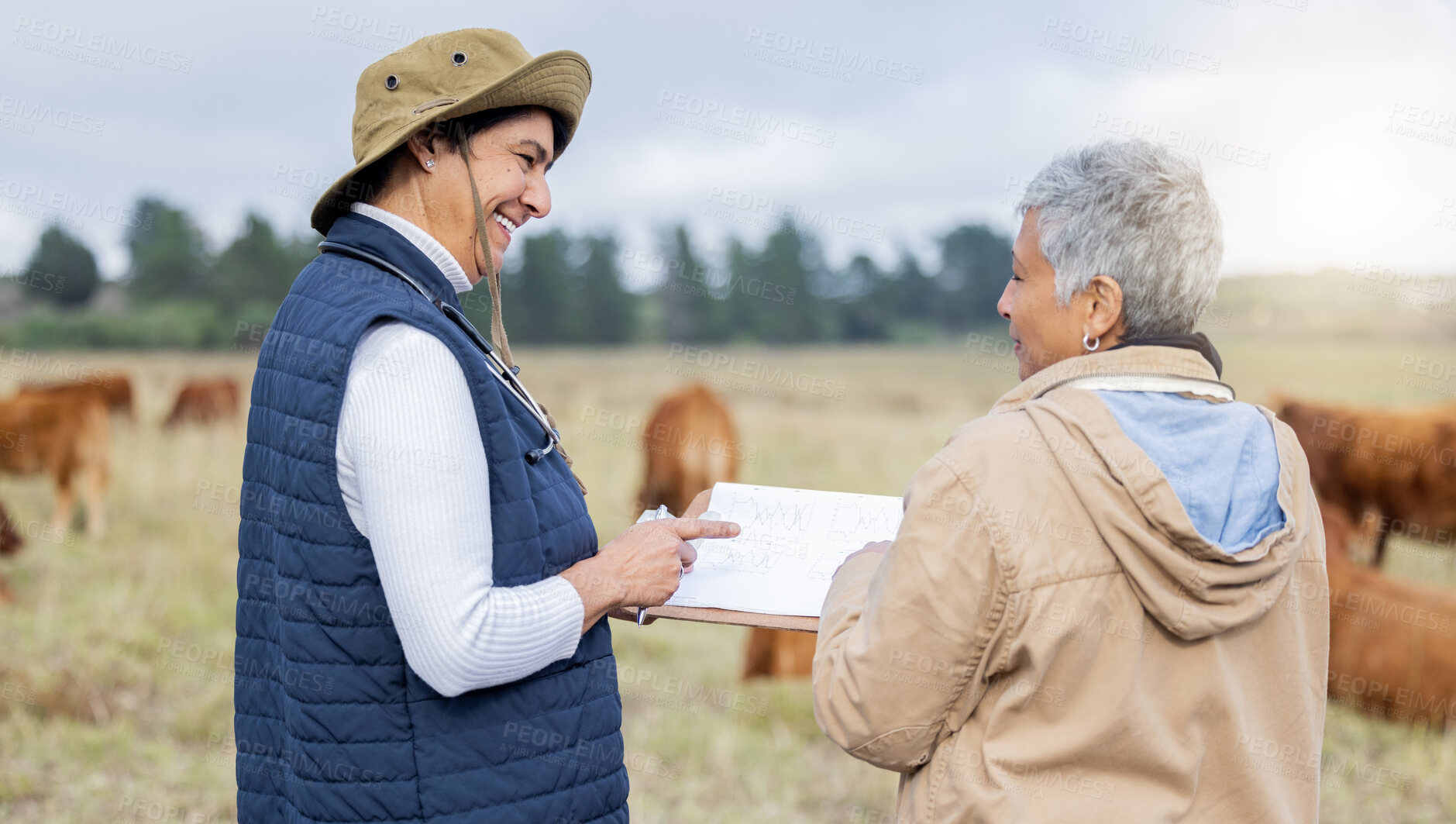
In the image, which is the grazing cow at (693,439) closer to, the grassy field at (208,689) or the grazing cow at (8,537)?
the grassy field at (208,689)

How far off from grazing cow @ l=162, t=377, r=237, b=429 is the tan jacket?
1184 centimetres

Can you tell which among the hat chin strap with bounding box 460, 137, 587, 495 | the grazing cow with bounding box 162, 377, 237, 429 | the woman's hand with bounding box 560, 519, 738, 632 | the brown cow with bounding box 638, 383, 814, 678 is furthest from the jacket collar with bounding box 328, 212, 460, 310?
the grazing cow with bounding box 162, 377, 237, 429

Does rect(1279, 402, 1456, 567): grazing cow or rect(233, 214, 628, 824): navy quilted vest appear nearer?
rect(233, 214, 628, 824): navy quilted vest

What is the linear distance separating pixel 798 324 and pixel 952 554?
2652cm

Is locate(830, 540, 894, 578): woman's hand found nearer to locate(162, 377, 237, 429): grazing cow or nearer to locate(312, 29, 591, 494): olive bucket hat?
locate(312, 29, 591, 494): olive bucket hat

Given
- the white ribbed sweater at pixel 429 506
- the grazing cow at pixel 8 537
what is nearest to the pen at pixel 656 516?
the white ribbed sweater at pixel 429 506

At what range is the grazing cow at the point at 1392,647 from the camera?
14.7ft

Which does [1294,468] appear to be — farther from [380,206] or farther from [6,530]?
[6,530]

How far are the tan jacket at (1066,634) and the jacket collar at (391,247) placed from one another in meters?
0.91

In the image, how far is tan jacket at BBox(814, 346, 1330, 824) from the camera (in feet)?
3.89

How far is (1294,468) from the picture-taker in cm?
133

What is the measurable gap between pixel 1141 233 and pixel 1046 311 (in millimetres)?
180

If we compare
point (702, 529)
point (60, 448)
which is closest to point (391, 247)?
point (702, 529)

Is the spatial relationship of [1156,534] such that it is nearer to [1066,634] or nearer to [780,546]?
[1066,634]
